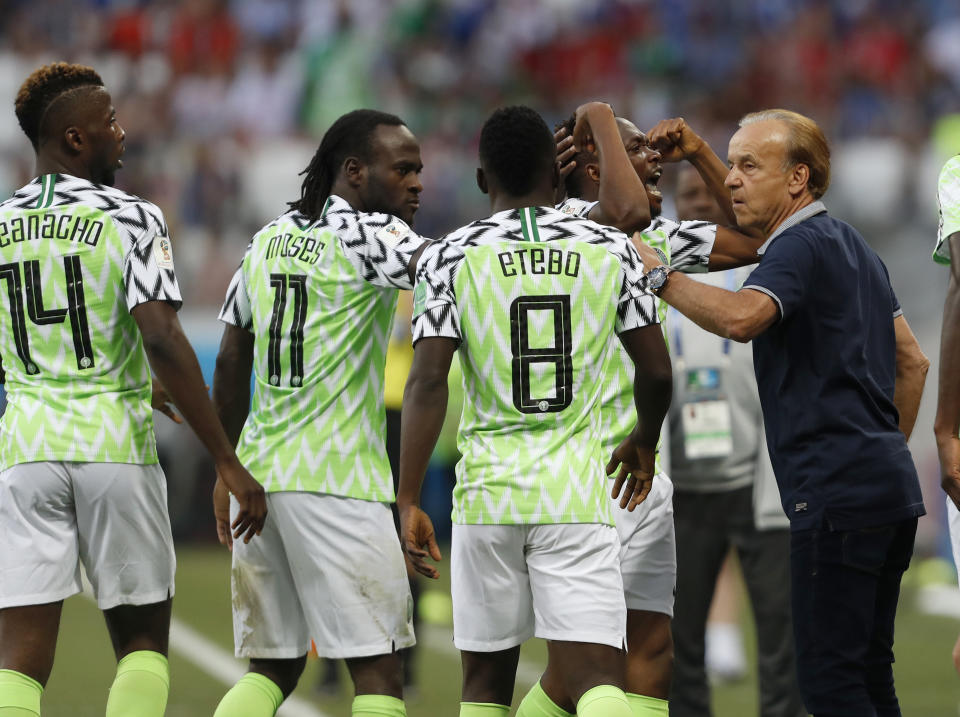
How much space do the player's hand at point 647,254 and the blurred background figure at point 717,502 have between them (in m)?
1.60

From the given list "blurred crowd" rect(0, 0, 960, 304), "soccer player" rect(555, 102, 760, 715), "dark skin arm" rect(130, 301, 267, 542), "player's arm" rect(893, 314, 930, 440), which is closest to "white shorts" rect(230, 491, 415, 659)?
"dark skin arm" rect(130, 301, 267, 542)

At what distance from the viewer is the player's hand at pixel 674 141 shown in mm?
5367

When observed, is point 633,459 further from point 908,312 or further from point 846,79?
point 846,79

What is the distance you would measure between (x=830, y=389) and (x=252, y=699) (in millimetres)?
2206

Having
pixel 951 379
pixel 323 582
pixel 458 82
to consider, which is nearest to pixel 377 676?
pixel 323 582

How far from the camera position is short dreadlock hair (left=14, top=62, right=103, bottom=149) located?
200 inches

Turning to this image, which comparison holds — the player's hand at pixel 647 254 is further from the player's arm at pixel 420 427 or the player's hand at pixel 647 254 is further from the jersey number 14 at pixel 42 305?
the jersey number 14 at pixel 42 305

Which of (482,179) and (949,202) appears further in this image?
(949,202)

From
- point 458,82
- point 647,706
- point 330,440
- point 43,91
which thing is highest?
point 458,82

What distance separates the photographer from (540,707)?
5000mm

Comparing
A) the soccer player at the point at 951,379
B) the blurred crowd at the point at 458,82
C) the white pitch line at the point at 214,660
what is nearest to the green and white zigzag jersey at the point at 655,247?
the soccer player at the point at 951,379

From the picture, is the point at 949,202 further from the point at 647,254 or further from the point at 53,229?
the point at 53,229

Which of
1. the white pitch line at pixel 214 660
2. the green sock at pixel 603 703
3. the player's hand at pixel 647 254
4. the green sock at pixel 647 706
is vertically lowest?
the white pitch line at pixel 214 660

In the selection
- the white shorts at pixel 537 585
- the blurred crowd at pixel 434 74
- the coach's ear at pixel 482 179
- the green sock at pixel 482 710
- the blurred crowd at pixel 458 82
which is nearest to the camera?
the white shorts at pixel 537 585
